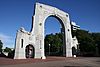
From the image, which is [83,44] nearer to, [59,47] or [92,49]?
[92,49]

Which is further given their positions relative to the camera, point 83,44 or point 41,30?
point 83,44

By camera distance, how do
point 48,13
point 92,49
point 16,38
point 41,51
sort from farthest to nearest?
1. point 92,49
2. point 48,13
3. point 41,51
4. point 16,38

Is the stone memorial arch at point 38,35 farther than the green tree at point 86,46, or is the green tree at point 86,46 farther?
the green tree at point 86,46

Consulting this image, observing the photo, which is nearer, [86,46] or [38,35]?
[38,35]

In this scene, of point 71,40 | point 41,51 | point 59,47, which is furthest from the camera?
point 59,47

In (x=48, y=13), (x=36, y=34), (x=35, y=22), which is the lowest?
(x=36, y=34)

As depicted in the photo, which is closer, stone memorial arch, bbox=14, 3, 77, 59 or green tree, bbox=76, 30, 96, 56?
stone memorial arch, bbox=14, 3, 77, 59

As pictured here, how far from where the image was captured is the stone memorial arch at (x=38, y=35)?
35406 mm

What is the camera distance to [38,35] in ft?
129

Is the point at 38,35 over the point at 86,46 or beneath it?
over

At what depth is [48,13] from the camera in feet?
142

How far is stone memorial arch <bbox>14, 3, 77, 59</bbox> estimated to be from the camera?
35406mm

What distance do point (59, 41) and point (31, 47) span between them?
1444 inches

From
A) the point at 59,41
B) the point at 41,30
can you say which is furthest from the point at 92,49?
the point at 41,30
